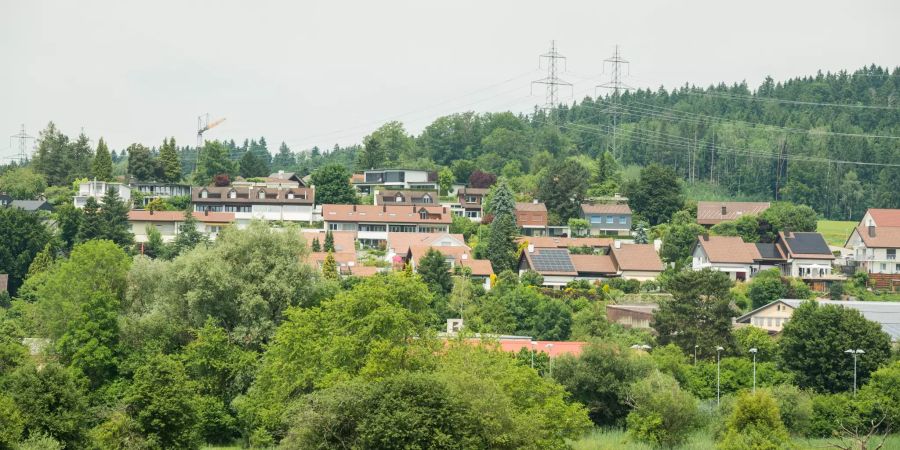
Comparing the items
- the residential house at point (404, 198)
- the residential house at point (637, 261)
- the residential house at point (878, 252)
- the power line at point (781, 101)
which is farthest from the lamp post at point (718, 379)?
the power line at point (781, 101)

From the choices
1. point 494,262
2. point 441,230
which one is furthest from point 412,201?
point 494,262

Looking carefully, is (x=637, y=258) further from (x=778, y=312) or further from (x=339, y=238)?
(x=339, y=238)

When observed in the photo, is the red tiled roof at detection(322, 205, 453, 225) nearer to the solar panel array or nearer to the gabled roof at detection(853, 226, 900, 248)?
the solar panel array

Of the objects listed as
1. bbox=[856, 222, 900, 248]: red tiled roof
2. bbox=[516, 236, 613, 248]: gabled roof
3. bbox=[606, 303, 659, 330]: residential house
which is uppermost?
bbox=[856, 222, 900, 248]: red tiled roof

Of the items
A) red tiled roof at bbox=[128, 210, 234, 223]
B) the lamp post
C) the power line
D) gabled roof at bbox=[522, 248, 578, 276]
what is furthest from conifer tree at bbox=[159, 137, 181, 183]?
the power line

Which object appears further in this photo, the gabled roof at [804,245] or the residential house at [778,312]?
the gabled roof at [804,245]

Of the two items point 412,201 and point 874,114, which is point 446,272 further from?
point 874,114

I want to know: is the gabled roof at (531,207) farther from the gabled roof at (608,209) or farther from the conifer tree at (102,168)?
the conifer tree at (102,168)
